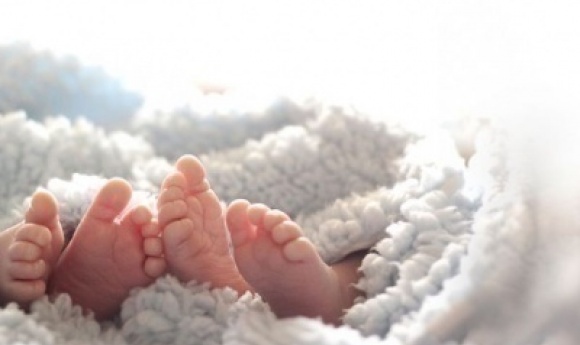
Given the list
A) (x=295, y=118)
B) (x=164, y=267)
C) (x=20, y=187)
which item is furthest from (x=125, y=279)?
(x=295, y=118)

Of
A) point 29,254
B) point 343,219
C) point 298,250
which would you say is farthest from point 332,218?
point 29,254

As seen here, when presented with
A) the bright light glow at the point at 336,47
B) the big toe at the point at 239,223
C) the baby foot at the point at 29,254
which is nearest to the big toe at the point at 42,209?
the baby foot at the point at 29,254

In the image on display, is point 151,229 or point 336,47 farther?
point 336,47

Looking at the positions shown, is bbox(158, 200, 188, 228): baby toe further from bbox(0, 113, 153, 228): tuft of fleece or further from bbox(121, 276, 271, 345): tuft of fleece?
bbox(0, 113, 153, 228): tuft of fleece

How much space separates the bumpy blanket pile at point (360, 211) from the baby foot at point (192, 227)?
0.02 meters

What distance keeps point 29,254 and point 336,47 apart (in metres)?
0.42

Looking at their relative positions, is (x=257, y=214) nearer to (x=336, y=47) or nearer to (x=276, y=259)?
(x=276, y=259)

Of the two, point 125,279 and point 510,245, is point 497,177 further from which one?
point 125,279

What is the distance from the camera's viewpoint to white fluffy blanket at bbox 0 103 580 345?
654 millimetres

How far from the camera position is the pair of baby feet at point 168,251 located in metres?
0.69

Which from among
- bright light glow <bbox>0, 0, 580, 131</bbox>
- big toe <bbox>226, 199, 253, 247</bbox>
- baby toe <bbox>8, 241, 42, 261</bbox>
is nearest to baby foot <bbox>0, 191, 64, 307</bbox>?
baby toe <bbox>8, 241, 42, 261</bbox>

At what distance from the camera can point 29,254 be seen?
693 mm

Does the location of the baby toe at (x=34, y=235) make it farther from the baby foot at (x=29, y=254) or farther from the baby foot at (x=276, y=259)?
the baby foot at (x=276, y=259)

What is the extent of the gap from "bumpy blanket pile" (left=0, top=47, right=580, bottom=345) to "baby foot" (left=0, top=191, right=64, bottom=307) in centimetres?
2
